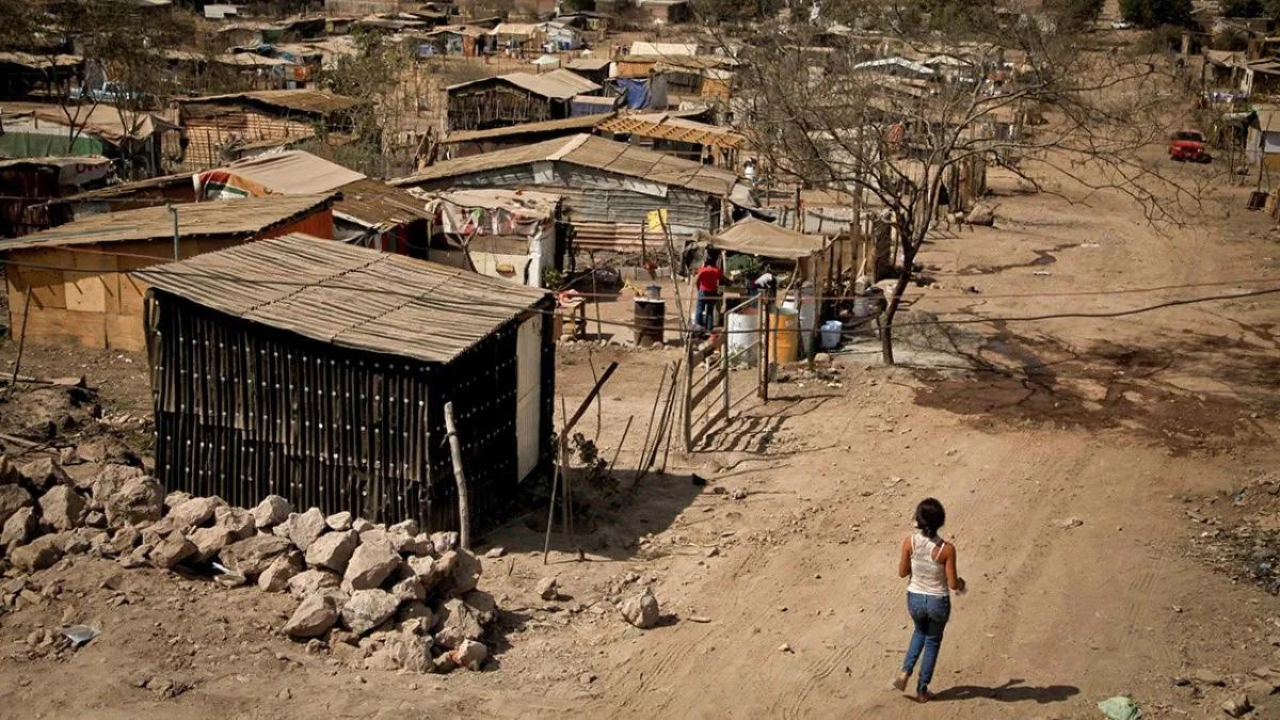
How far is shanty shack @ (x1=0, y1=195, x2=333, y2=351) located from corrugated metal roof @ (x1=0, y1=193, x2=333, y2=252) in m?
0.01

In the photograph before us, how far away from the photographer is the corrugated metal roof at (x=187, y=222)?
15133mm

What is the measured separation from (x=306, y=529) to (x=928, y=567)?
4230 millimetres

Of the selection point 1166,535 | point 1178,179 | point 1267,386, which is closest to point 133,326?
point 1166,535

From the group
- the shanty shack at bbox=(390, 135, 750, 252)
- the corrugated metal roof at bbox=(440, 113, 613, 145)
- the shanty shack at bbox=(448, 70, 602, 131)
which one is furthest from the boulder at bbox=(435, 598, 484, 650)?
the shanty shack at bbox=(448, 70, 602, 131)

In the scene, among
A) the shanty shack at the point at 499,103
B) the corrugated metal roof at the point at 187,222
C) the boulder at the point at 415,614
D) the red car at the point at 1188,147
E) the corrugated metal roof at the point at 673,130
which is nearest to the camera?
the boulder at the point at 415,614

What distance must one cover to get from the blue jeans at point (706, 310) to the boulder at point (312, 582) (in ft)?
32.3

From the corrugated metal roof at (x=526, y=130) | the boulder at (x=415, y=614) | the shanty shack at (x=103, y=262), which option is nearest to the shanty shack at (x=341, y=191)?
the shanty shack at (x=103, y=262)

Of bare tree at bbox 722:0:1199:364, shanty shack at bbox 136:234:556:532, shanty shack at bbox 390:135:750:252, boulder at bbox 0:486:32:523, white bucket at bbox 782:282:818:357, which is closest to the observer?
boulder at bbox 0:486:32:523

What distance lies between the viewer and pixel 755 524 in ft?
38.3

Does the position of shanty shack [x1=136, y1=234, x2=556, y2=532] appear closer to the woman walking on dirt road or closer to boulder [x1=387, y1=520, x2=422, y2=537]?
boulder [x1=387, y1=520, x2=422, y2=537]

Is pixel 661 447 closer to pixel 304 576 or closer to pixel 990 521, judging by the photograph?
pixel 990 521

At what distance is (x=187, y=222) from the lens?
15.7 metres

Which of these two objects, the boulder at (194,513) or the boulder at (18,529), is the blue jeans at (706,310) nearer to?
the boulder at (194,513)

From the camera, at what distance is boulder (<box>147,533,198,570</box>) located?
8992 millimetres
